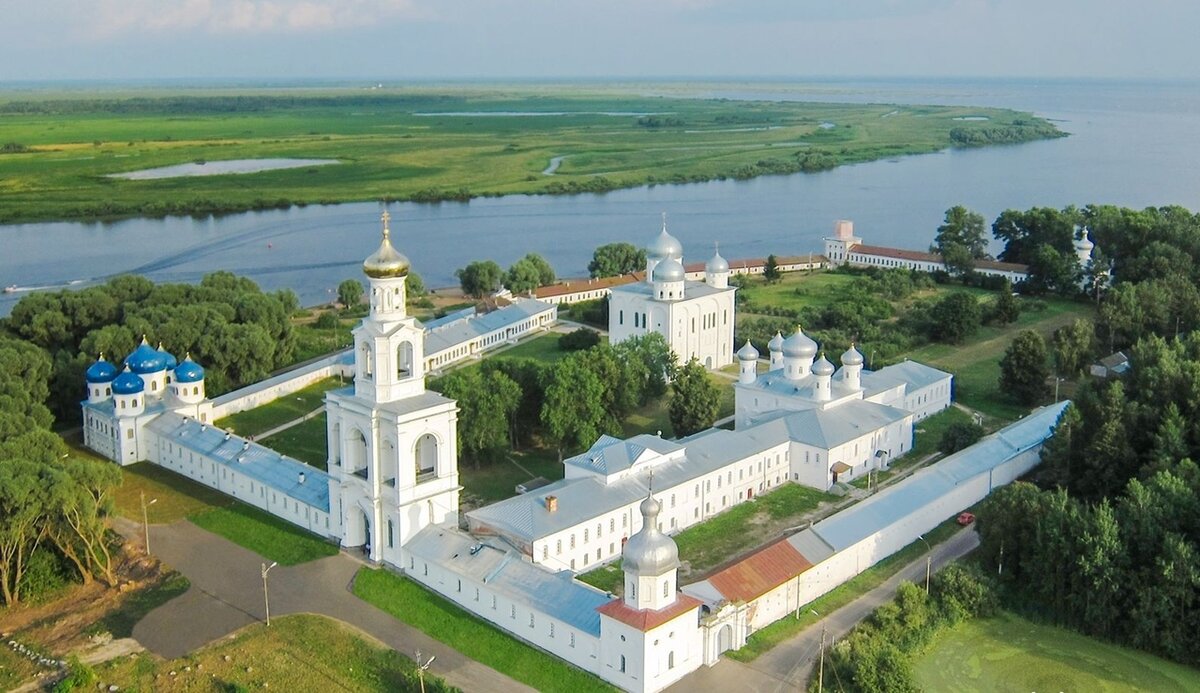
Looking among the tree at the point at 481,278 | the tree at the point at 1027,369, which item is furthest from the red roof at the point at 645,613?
the tree at the point at 481,278

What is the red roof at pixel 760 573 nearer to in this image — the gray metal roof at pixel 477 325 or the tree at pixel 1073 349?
the tree at pixel 1073 349

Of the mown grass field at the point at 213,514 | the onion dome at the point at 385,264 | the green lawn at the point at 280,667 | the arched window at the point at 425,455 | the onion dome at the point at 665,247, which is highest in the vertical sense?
the onion dome at the point at 385,264

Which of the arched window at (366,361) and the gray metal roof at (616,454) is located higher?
the arched window at (366,361)

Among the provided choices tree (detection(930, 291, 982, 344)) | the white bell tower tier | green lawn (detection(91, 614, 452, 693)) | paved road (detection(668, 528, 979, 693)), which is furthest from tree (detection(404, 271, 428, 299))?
paved road (detection(668, 528, 979, 693))

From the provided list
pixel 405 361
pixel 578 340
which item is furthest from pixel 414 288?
pixel 405 361

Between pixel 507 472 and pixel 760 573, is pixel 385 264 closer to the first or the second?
pixel 507 472

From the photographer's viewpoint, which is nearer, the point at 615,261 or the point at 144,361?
the point at 144,361

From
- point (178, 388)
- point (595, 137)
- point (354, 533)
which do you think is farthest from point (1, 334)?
point (595, 137)
